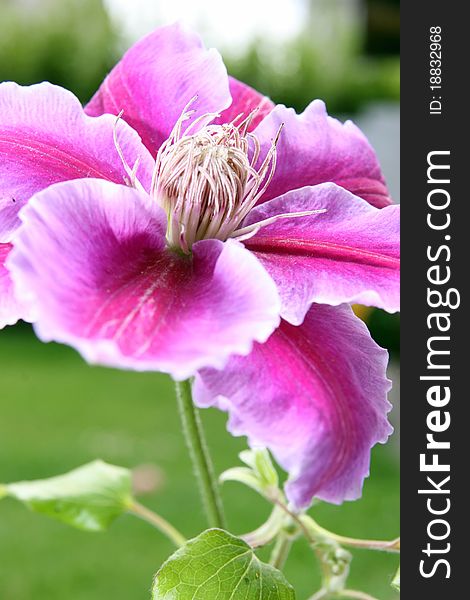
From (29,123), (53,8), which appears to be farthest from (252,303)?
(53,8)

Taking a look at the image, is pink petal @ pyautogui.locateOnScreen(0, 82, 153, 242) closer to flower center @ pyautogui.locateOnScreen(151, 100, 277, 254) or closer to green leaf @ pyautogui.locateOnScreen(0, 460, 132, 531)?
flower center @ pyautogui.locateOnScreen(151, 100, 277, 254)

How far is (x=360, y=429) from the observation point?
1.26 feet

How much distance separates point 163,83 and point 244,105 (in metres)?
0.05

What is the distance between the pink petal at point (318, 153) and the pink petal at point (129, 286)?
84mm

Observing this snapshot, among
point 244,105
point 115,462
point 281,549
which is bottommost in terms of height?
point 115,462

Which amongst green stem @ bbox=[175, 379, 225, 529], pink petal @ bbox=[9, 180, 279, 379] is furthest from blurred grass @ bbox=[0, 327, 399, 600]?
pink petal @ bbox=[9, 180, 279, 379]

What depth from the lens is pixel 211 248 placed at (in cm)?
42

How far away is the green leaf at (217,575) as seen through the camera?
431mm

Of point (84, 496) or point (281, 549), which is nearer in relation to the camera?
point (281, 549)

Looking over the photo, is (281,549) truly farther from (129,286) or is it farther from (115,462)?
(115,462)

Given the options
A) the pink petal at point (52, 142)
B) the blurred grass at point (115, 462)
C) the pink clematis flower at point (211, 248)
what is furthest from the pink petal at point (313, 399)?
the blurred grass at point (115, 462)

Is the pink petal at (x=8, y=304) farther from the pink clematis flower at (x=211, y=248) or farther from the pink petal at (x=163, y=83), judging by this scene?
the pink petal at (x=163, y=83)

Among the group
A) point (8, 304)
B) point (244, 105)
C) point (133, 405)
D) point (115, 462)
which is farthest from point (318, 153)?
point (133, 405)

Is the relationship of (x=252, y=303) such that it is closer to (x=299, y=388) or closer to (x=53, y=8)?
(x=299, y=388)
